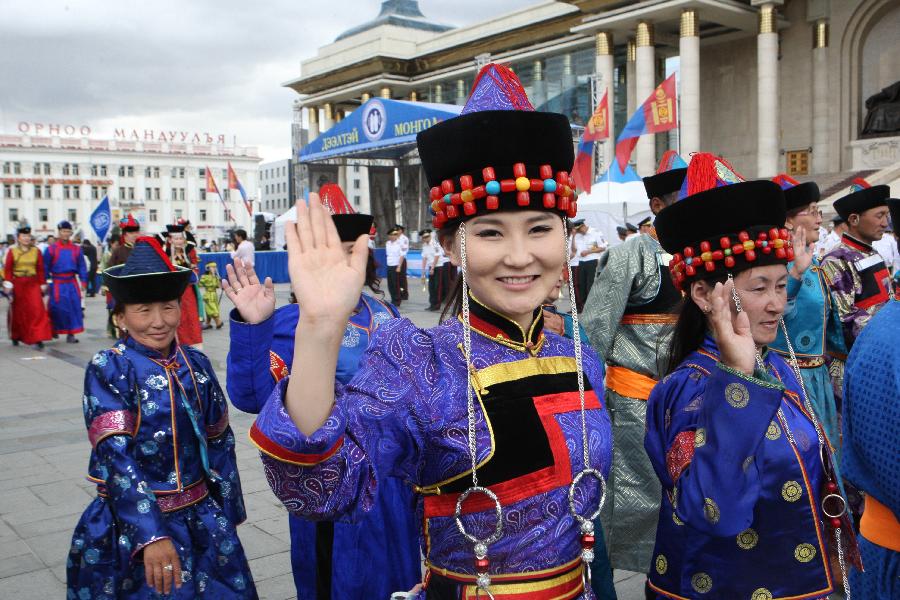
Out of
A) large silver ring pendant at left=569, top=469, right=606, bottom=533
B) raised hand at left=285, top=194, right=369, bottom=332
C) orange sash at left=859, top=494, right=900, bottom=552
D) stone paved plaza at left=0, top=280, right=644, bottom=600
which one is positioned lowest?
stone paved plaza at left=0, top=280, right=644, bottom=600

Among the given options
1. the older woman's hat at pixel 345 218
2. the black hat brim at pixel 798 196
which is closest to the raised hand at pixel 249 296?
the older woman's hat at pixel 345 218

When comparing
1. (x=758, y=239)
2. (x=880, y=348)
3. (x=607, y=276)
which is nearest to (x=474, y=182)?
(x=758, y=239)

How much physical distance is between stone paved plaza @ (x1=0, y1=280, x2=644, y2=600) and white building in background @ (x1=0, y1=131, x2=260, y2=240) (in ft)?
275

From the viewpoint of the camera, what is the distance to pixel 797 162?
2866cm

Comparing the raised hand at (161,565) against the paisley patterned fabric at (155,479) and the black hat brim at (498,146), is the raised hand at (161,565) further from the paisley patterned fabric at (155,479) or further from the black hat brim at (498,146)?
the black hat brim at (498,146)

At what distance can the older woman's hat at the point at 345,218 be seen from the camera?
12.3ft

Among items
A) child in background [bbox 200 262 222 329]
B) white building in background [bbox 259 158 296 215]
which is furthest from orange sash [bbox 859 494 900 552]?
white building in background [bbox 259 158 296 215]

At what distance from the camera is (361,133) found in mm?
24781

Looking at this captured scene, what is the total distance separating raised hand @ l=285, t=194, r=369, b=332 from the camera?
1.40m

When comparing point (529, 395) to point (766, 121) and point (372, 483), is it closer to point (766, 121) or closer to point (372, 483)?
point (372, 483)

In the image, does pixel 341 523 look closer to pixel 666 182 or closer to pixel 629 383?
pixel 629 383

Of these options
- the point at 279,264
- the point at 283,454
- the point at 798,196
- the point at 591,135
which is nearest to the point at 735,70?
the point at 591,135

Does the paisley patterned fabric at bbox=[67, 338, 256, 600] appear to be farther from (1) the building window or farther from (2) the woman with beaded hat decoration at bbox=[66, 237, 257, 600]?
(1) the building window

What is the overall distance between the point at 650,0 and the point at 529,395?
95.3ft
